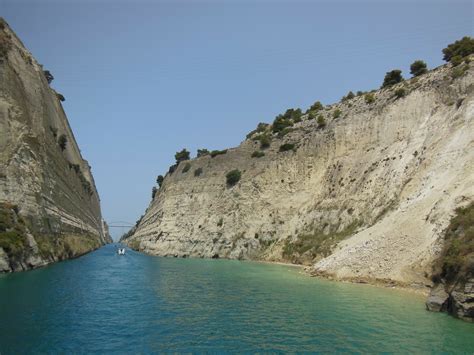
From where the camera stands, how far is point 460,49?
5428 cm

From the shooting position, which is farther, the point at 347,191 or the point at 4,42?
the point at 347,191

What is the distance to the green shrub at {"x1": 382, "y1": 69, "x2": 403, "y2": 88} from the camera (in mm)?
63938

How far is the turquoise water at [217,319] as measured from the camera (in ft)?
49.9

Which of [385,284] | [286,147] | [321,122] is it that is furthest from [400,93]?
[385,284]

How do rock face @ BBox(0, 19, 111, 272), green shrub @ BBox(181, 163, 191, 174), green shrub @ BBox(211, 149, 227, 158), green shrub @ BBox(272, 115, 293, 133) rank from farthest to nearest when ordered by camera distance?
green shrub @ BBox(181, 163, 191, 174)
green shrub @ BBox(211, 149, 227, 158)
green shrub @ BBox(272, 115, 293, 133)
rock face @ BBox(0, 19, 111, 272)

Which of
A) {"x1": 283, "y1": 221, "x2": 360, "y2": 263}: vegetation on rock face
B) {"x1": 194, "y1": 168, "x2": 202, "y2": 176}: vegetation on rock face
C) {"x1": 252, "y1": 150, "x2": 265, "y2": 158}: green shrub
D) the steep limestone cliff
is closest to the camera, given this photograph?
the steep limestone cliff

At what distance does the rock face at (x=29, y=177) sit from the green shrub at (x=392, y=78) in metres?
52.3

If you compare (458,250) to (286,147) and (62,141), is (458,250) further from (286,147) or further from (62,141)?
(62,141)

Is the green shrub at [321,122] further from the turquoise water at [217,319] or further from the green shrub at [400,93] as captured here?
the turquoise water at [217,319]

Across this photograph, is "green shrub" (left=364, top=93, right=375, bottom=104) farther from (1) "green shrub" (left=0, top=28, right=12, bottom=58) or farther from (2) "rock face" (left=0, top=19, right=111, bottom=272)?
(1) "green shrub" (left=0, top=28, right=12, bottom=58)

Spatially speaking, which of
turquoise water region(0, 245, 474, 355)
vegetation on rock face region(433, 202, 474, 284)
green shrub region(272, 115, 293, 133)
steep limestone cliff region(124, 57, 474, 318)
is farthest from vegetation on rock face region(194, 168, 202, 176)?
vegetation on rock face region(433, 202, 474, 284)

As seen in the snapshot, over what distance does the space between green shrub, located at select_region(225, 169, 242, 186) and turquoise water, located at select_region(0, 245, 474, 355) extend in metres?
41.7

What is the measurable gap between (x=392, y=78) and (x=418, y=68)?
4160mm

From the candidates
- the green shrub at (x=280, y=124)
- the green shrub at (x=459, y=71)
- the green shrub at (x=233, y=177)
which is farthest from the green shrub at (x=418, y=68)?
the green shrub at (x=233, y=177)
